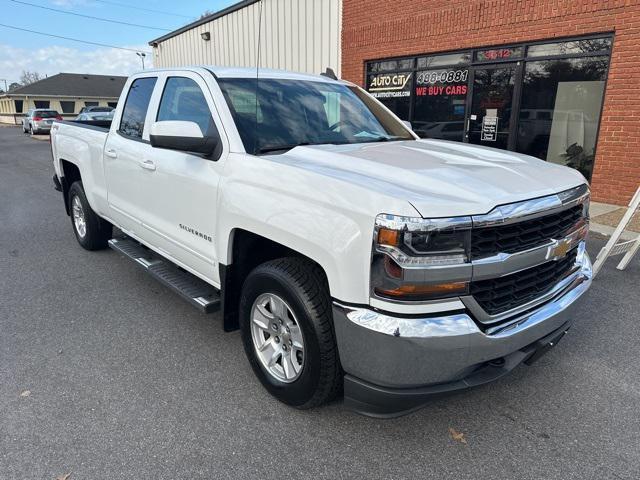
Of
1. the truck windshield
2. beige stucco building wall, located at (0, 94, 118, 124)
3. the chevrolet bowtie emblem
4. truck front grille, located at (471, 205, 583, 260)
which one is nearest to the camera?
truck front grille, located at (471, 205, 583, 260)

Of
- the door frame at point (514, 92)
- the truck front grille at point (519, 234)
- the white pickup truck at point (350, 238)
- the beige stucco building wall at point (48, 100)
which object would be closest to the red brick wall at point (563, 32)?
the door frame at point (514, 92)

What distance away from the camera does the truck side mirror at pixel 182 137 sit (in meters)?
2.99

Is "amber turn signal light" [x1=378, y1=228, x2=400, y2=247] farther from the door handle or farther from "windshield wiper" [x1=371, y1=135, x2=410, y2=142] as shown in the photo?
the door handle

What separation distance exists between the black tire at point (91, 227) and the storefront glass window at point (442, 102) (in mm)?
6621

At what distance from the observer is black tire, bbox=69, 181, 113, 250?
554cm

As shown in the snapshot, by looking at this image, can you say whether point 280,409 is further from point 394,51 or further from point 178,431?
point 394,51

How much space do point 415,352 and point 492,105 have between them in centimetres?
885

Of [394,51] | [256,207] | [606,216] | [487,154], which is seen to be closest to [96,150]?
[256,207]

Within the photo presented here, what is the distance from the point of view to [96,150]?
194 inches

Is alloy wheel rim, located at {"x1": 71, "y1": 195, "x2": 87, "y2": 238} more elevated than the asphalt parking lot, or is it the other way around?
alloy wheel rim, located at {"x1": 71, "y1": 195, "x2": 87, "y2": 238}

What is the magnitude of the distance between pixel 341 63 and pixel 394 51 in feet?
6.42

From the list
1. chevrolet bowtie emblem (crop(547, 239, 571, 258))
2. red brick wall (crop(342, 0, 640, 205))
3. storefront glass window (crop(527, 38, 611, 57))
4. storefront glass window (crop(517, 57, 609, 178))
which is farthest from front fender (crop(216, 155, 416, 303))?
storefront glass window (crop(517, 57, 609, 178))

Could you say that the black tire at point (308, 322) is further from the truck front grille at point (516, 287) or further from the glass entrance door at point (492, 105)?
the glass entrance door at point (492, 105)

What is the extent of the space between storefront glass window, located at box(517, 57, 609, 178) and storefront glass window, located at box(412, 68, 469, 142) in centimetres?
136
